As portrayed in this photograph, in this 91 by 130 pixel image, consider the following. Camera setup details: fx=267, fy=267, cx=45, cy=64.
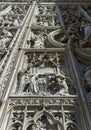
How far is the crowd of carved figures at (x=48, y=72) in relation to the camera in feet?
13.5

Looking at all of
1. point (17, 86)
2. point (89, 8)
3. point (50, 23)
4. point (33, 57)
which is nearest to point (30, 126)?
point (17, 86)

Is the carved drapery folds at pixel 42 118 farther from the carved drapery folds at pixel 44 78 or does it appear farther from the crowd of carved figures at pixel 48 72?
the carved drapery folds at pixel 44 78

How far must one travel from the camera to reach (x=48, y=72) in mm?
5738

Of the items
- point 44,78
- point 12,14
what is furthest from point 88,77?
point 12,14

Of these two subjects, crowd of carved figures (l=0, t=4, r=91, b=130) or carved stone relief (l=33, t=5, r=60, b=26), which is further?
carved stone relief (l=33, t=5, r=60, b=26)

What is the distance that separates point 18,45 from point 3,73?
5.69 ft

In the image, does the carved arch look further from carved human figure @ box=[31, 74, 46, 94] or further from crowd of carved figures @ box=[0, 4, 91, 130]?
carved human figure @ box=[31, 74, 46, 94]

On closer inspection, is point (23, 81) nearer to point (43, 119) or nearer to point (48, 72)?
point (48, 72)

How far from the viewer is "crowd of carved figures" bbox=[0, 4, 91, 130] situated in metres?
4.12

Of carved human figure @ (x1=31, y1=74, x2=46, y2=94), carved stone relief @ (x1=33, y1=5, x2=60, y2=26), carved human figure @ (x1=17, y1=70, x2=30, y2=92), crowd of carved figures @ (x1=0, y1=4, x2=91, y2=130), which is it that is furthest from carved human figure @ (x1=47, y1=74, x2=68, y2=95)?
carved stone relief @ (x1=33, y1=5, x2=60, y2=26)

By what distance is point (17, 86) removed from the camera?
513cm

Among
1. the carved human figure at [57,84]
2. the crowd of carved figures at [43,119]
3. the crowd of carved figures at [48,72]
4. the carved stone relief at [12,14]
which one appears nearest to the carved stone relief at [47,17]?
the crowd of carved figures at [48,72]

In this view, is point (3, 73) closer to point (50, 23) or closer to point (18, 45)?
point (18, 45)

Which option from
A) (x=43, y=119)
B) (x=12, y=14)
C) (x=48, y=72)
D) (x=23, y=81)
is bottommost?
(x=43, y=119)
